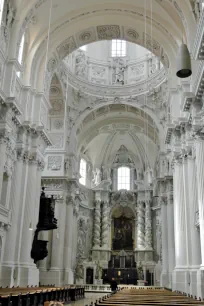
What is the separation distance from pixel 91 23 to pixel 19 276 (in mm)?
12310

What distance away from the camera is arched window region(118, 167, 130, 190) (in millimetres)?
34472

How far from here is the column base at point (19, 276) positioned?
534 inches

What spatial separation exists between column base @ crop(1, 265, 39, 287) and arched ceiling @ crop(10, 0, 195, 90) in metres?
8.43

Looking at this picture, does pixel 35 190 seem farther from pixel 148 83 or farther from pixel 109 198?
pixel 109 198

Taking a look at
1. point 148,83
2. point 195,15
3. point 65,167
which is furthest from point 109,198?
point 195,15

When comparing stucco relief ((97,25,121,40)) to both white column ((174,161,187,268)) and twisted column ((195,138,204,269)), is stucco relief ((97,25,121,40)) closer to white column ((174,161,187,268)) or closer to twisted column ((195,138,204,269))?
white column ((174,161,187,268))

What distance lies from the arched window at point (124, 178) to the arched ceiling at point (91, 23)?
57.1 feet

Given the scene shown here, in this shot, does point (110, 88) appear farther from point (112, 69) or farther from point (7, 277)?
point (7, 277)

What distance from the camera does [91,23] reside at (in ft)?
59.4

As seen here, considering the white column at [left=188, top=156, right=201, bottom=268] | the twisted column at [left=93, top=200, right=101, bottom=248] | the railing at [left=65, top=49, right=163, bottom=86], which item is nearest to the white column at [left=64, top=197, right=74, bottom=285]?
the twisted column at [left=93, top=200, right=101, bottom=248]

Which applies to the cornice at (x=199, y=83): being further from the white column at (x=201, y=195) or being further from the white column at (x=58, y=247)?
the white column at (x=58, y=247)

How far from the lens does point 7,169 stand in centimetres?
1430

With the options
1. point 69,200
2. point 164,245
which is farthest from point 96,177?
point 164,245

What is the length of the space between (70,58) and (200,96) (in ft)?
48.3
